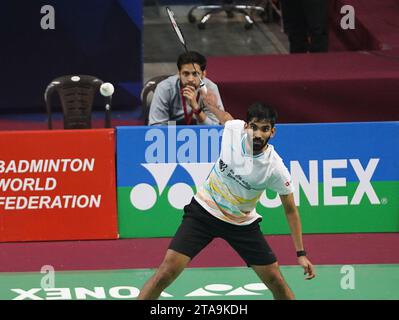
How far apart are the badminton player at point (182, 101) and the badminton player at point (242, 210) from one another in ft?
7.59

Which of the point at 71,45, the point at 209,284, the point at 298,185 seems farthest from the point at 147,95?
the point at 209,284

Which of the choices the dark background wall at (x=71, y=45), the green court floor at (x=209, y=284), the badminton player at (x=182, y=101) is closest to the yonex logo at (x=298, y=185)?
the badminton player at (x=182, y=101)

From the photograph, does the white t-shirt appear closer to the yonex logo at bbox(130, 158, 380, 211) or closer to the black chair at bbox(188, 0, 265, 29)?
the yonex logo at bbox(130, 158, 380, 211)

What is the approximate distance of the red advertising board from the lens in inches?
356

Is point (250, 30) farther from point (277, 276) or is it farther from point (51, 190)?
point (277, 276)

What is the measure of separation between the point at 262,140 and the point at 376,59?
4.59 m

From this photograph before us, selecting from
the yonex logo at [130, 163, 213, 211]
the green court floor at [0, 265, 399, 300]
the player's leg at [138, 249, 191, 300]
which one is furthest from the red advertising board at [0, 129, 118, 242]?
the player's leg at [138, 249, 191, 300]

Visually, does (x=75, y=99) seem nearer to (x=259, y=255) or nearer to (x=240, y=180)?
(x=240, y=180)

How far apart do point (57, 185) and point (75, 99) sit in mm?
1533

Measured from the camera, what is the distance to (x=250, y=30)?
15.0 metres

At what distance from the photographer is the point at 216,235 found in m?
7.10

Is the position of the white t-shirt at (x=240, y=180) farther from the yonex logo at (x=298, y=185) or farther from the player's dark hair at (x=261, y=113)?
the yonex logo at (x=298, y=185)
